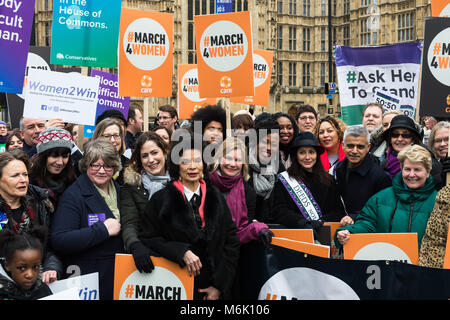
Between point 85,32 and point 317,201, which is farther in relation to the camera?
point 85,32

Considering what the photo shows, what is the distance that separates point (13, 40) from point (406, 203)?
3.71 m

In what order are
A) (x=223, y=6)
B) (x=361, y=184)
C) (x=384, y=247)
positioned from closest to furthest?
1. (x=384, y=247)
2. (x=361, y=184)
3. (x=223, y=6)

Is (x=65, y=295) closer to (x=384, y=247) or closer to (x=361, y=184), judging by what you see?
(x=384, y=247)

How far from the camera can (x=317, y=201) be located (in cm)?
458

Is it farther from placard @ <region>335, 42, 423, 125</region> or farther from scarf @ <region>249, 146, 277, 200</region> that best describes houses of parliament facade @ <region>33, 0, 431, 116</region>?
scarf @ <region>249, 146, 277, 200</region>

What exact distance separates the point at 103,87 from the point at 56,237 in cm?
407

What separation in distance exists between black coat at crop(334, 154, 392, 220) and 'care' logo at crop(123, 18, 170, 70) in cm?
323

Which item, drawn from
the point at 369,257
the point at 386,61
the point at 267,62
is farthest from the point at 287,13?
the point at 369,257

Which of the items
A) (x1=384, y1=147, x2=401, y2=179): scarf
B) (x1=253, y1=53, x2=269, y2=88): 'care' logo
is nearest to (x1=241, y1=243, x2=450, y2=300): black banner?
(x1=384, y1=147, x2=401, y2=179): scarf

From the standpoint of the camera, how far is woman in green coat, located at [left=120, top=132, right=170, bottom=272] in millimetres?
3682

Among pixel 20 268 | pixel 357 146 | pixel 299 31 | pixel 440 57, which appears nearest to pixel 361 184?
pixel 357 146

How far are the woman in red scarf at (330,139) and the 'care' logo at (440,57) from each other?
108 cm

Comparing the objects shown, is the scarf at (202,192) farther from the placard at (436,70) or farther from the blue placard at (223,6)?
the blue placard at (223,6)

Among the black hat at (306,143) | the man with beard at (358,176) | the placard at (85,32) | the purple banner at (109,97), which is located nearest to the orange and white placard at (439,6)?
the man with beard at (358,176)
